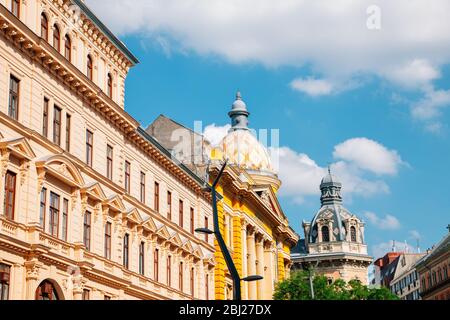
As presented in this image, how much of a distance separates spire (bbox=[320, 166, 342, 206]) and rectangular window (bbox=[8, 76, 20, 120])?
10830 centimetres

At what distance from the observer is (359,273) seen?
121 metres

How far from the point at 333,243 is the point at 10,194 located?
3934 inches

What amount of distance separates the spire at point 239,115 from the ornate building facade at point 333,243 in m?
28.7

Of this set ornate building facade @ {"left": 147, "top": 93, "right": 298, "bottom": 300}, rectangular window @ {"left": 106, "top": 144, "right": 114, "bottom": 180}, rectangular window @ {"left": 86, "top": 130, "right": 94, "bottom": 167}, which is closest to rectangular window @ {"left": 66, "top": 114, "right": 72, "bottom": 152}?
rectangular window @ {"left": 86, "top": 130, "right": 94, "bottom": 167}

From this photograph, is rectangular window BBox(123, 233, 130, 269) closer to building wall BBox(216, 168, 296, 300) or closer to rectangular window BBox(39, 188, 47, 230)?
rectangular window BBox(39, 188, 47, 230)

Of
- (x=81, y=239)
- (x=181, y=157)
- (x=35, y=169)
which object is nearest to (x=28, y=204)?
(x=35, y=169)

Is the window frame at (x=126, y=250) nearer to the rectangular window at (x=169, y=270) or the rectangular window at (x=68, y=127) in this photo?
the rectangular window at (x=169, y=270)

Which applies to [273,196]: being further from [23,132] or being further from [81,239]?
[23,132]

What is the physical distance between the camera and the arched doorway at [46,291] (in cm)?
3188

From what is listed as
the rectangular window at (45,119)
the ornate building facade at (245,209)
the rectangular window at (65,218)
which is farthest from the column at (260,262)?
the rectangular window at (45,119)

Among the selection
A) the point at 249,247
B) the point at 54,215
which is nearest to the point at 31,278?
the point at 54,215

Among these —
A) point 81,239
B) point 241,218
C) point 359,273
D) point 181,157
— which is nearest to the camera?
point 81,239

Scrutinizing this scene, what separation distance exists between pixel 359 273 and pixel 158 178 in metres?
78.8

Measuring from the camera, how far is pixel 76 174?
116 ft
